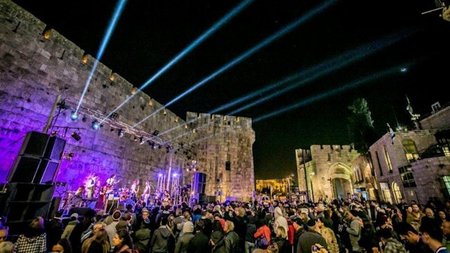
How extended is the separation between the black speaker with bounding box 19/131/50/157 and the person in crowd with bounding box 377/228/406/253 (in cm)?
933

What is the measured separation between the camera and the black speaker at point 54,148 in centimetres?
641

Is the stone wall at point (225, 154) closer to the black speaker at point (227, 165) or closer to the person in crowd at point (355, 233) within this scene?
the black speaker at point (227, 165)

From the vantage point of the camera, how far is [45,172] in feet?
20.6

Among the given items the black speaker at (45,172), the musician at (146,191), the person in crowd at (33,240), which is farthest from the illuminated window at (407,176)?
the black speaker at (45,172)

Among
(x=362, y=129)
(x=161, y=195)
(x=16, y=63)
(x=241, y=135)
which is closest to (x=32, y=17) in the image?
(x=16, y=63)

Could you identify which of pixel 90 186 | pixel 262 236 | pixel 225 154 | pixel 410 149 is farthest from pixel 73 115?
pixel 410 149

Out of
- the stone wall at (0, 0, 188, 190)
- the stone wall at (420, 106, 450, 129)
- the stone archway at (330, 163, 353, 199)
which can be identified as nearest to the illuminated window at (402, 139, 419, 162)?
the stone wall at (420, 106, 450, 129)

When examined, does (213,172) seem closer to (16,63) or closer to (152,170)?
(152,170)

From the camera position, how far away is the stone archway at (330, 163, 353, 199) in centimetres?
3238

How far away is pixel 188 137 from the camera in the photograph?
80.0 ft

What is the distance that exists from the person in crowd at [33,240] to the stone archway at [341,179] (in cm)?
3602

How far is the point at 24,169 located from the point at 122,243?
201 inches

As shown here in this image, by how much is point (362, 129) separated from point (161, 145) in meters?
25.9

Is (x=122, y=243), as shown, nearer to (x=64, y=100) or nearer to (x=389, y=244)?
(x=389, y=244)
